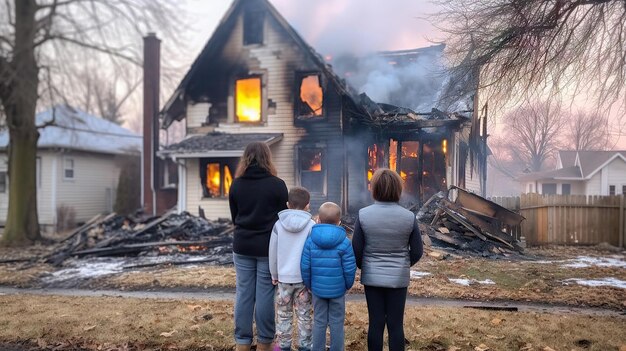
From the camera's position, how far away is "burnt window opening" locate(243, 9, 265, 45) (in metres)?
17.7

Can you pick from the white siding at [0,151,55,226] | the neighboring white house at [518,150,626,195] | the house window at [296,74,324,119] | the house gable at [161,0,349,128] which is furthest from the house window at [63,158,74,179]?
the neighboring white house at [518,150,626,195]

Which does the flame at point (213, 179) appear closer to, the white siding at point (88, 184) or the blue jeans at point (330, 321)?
the white siding at point (88, 184)

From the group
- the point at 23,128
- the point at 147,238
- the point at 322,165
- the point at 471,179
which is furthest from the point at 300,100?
the point at 23,128

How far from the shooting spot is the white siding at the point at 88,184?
23188 millimetres

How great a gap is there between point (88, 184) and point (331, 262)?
2369 cm

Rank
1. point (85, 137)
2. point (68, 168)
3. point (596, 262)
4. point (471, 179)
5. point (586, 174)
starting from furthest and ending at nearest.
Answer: point (586, 174) → point (85, 137) → point (68, 168) → point (471, 179) → point (596, 262)

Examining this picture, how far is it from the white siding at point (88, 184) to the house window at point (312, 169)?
42.5 feet

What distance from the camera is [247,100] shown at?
18062mm

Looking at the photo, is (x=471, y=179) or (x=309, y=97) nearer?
(x=309, y=97)

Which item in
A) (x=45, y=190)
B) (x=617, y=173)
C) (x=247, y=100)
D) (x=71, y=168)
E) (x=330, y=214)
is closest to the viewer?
(x=330, y=214)

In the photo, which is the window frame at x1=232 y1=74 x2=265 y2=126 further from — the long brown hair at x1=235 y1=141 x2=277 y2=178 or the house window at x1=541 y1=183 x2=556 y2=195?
the house window at x1=541 y1=183 x2=556 y2=195

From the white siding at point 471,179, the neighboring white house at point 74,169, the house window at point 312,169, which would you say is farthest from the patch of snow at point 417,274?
the neighboring white house at point 74,169

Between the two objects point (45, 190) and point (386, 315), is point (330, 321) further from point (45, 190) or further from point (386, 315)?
point (45, 190)

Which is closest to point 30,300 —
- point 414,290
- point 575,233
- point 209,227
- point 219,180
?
point 414,290
